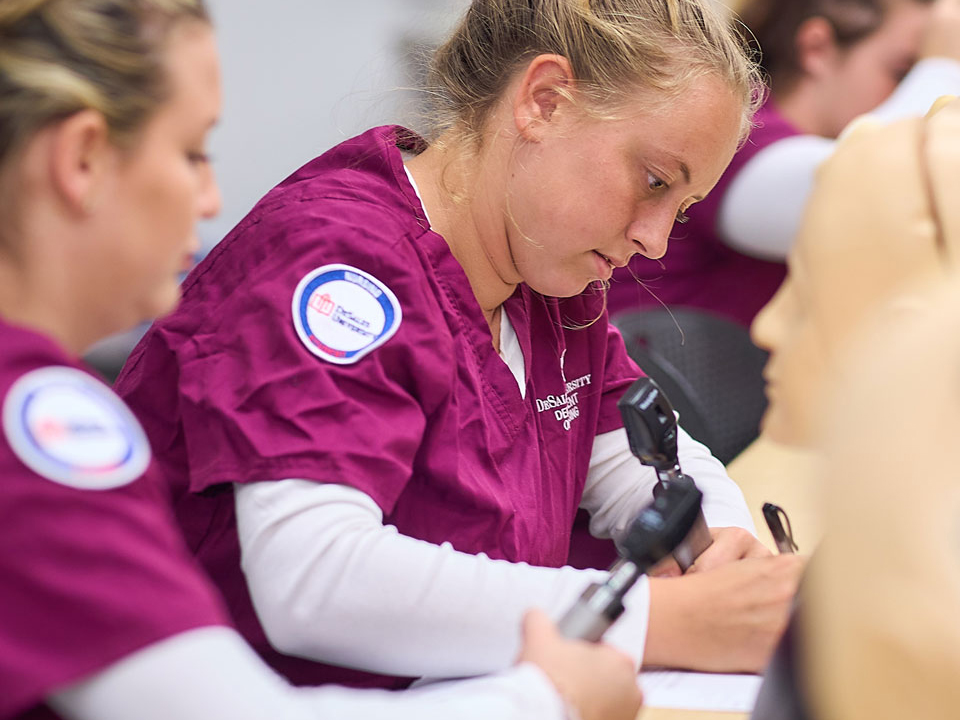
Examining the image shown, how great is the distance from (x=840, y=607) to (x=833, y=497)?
0.15 feet

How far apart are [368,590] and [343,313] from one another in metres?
0.20

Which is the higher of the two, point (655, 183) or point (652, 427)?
point (655, 183)

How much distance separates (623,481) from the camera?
1.11 m

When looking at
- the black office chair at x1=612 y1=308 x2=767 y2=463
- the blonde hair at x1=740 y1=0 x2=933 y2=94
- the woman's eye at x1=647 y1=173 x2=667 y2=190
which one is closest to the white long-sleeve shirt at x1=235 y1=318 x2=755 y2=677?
the woman's eye at x1=647 y1=173 x2=667 y2=190

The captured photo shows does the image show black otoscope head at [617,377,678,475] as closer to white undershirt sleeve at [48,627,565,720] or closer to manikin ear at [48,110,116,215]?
white undershirt sleeve at [48,627,565,720]

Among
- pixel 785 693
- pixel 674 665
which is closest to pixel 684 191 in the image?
pixel 674 665

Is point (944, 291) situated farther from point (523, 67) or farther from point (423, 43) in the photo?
point (423, 43)

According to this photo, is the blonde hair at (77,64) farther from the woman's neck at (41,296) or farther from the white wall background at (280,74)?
the white wall background at (280,74)

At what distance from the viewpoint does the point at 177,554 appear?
57 cm

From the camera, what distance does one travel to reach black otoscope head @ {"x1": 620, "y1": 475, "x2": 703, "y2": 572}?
670 mm

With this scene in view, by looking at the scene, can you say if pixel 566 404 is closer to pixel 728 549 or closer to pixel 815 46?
pixel 728 549

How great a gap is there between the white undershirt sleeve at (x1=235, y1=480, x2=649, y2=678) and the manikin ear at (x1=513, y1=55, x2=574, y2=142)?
1.18ft

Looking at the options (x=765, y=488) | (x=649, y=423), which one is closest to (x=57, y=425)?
(x=649, y=423)

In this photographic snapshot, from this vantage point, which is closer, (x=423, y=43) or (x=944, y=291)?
(x=944, y=291)
